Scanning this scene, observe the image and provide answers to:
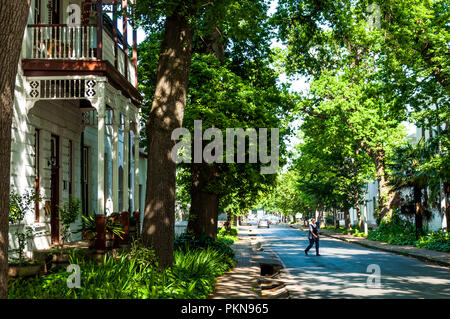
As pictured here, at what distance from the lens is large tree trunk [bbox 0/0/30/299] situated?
220 inches

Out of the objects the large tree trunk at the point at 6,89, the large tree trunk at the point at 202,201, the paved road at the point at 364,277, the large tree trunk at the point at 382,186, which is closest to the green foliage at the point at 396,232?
the large tree trunk at the point at 382,186

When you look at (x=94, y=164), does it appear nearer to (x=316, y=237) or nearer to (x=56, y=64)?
(x=56, y=64)

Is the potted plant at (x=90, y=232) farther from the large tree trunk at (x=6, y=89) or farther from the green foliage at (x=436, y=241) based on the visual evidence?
the green foliage at (x=436, y=241)

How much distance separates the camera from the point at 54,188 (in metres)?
16.3

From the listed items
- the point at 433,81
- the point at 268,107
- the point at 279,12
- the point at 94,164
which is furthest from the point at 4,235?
the point at 433,81

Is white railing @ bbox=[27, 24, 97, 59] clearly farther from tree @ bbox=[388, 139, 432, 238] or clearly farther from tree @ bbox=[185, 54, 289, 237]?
tree @ bbox=[388, 139, 432, 238]

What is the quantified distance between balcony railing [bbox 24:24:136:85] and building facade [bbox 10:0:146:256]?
0.03 meters

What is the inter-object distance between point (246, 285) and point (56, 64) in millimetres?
7423

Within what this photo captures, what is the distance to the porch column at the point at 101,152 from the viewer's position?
1264 cm

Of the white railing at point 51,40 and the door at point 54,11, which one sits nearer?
the white railing at point 51,40

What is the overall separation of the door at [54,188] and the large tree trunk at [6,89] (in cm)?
1039

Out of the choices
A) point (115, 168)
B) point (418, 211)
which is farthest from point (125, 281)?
point (418, 211)

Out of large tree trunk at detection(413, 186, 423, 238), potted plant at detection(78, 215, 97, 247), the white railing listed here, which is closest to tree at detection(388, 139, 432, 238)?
large tree trunk at detection(413, 186, 423, 238)

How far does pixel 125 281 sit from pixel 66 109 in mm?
9116
